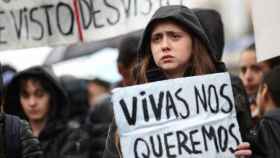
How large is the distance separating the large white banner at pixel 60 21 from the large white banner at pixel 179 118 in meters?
Answer: 1.76

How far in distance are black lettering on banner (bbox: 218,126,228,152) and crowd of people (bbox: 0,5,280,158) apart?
3.7 inches

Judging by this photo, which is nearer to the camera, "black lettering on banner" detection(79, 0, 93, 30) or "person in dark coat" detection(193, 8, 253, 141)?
"person in dark coat" detection(193, 8, 253, 141)

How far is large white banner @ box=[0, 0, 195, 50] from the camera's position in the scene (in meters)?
7.17

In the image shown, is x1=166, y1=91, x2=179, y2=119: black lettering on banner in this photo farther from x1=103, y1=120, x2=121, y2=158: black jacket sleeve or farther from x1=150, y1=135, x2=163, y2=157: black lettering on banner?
x1=103, y1=120, x2=121, y2=158: black jacket sleeve

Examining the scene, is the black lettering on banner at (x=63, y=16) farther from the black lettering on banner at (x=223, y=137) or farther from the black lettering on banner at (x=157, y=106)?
the black lettering on banner at (x=223, y=137)

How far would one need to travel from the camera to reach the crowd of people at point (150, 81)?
18.3ft

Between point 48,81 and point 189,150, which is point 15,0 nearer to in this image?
point 48,81

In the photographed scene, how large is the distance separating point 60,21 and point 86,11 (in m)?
0.19

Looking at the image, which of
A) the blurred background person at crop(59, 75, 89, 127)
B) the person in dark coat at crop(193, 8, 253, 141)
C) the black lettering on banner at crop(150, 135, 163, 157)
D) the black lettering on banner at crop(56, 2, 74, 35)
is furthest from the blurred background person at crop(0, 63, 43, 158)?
the blurred background person at crop(59, 75, 89, 127)

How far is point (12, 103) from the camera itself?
770 cm

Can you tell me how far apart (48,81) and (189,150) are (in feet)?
8.26

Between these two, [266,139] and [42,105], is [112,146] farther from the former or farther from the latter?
[42,105]

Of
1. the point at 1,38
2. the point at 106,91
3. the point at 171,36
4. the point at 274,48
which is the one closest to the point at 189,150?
the point at 171,36

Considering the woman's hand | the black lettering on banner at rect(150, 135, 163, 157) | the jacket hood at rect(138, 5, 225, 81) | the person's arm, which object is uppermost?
the jacket hood at rect(138, 5, 225, 81)
